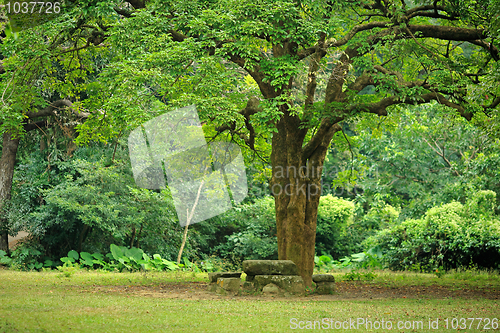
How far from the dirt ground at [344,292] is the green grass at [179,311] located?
0.32 metres

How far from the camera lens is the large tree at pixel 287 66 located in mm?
9414

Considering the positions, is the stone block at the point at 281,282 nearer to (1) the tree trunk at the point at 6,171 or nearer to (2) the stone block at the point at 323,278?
(2) the stone block at the point at 323,278

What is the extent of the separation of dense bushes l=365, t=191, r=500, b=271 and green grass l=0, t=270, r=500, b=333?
7.21 m

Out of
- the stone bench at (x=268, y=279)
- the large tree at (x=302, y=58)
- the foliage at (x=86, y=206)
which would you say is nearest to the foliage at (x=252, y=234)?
the foliage at (x=86, y=206)

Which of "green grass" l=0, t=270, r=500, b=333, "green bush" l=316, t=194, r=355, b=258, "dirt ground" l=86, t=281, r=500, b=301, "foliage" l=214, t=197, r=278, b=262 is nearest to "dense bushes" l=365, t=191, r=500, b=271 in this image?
"green bush" l=316, t=194, r=355, b=258

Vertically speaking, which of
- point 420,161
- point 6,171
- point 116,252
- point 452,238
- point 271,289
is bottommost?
point 116,252

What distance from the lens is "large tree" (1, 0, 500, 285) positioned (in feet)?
30.9

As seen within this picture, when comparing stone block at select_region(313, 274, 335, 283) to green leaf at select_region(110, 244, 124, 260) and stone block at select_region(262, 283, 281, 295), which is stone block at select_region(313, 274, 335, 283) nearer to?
stone block at select_region(262, 283, 281, 295)

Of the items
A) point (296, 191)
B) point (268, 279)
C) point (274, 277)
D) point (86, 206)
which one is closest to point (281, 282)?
point (274, 277)

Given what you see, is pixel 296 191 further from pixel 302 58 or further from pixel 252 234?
pixel 252 234

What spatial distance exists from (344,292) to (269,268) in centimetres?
214

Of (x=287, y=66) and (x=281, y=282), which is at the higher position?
(x=287, y=66)

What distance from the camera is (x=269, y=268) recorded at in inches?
→ 396

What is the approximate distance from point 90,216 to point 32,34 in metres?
7.32
